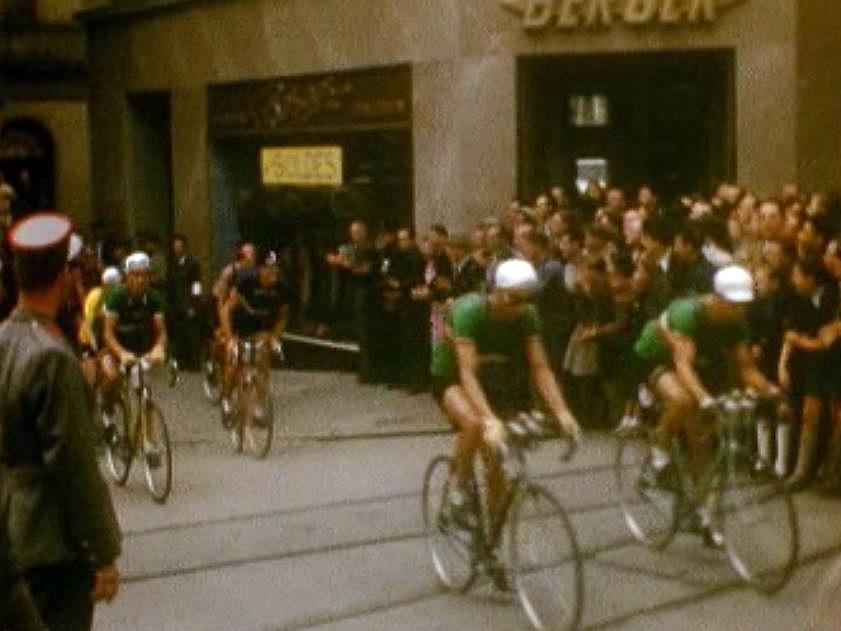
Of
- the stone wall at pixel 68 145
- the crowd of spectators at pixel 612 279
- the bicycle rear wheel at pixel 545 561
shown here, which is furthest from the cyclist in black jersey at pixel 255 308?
the stone wall at pixel 68 145

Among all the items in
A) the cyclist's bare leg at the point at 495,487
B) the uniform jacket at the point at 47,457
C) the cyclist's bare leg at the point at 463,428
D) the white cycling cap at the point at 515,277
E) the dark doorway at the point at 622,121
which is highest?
the dark doorway at the point at 622,121

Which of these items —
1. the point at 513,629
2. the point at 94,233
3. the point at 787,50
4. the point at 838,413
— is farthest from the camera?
the point at 94,233

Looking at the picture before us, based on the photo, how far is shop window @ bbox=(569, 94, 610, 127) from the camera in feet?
76.4

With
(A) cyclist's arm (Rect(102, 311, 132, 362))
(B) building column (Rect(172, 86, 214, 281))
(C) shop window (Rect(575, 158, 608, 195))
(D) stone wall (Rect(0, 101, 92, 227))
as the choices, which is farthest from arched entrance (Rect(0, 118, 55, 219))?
(A) cyclist's arm (Rect(102, 311, 132, 362))

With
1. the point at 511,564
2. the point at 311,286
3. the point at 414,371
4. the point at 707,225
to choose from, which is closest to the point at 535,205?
the point at 414,371

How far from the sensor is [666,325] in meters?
11.4

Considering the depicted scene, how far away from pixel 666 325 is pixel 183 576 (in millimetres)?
3356

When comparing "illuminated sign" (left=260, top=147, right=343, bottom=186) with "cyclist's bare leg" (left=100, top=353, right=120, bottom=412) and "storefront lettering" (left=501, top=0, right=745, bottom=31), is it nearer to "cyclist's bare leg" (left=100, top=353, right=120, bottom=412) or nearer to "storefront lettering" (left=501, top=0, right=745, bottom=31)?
"storefront lettering" (left=501, top=0, right=745, bottom=31)

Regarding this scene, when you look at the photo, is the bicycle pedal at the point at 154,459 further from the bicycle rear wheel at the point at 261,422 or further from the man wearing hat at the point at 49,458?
the man wearing hat at the point at 49,458

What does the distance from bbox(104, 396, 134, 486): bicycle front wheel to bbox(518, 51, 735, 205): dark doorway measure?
8.46 meters

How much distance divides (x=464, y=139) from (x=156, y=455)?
984cm

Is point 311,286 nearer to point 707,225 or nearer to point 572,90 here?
point 572,90

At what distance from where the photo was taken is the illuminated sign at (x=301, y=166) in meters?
26.2

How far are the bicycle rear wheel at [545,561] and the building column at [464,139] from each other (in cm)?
1337
